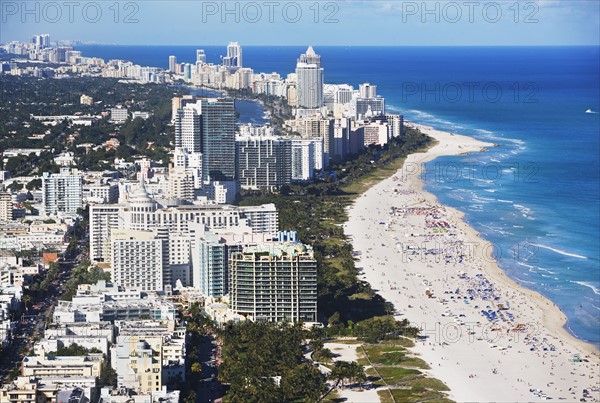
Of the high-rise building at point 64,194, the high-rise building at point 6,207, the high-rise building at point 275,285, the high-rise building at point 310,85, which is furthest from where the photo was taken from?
the high-rise building at point 310,85

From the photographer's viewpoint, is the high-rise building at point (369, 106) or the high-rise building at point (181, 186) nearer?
the high-rise building at point (181, 186)

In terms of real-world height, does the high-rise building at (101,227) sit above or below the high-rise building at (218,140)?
below

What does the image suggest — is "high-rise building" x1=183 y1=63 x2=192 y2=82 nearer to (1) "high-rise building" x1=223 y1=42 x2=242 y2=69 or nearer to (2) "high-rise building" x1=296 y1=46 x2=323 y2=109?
(1) "high-rise building" x1=223 y1=42 x2=242 y2=69

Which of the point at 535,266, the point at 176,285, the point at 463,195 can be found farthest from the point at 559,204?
the point at 176,285

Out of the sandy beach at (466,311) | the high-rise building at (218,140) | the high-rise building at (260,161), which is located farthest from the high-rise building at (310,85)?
the sandy beach at (466,311)

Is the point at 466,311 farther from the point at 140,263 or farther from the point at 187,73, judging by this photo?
the point at 187,73

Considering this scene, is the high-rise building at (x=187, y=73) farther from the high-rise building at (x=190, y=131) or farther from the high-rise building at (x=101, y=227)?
the high-rise building at (x=101, y=227)
